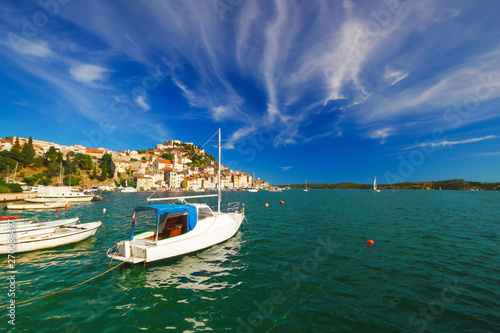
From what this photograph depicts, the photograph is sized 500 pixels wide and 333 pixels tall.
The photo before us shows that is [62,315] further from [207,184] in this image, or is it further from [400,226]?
[207,184]

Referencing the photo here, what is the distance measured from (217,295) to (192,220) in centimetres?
478

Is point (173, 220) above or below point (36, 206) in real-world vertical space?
above

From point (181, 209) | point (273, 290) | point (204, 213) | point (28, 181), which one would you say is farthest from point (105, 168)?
point (273, 290)

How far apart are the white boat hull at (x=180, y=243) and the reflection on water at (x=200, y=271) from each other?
0.52 metres

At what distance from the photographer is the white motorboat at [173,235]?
892 centimetres

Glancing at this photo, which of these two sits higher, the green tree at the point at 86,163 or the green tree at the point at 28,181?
the green tree at the point at 86,163

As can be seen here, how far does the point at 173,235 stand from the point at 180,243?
4.10 feet

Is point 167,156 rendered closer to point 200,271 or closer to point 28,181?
point 28,181

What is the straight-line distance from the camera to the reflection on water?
25.5 feet

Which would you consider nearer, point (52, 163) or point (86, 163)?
point (52, 163)

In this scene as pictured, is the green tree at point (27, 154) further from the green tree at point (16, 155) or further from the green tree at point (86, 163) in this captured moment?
the green tree at point (86, 163)

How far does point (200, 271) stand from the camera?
9.02 metres

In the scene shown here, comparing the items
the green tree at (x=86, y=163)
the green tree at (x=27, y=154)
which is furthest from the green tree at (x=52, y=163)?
the green tree at (x=86, y=163)

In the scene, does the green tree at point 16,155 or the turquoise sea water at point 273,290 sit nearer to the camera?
the turquoise sea water at point 273,290
